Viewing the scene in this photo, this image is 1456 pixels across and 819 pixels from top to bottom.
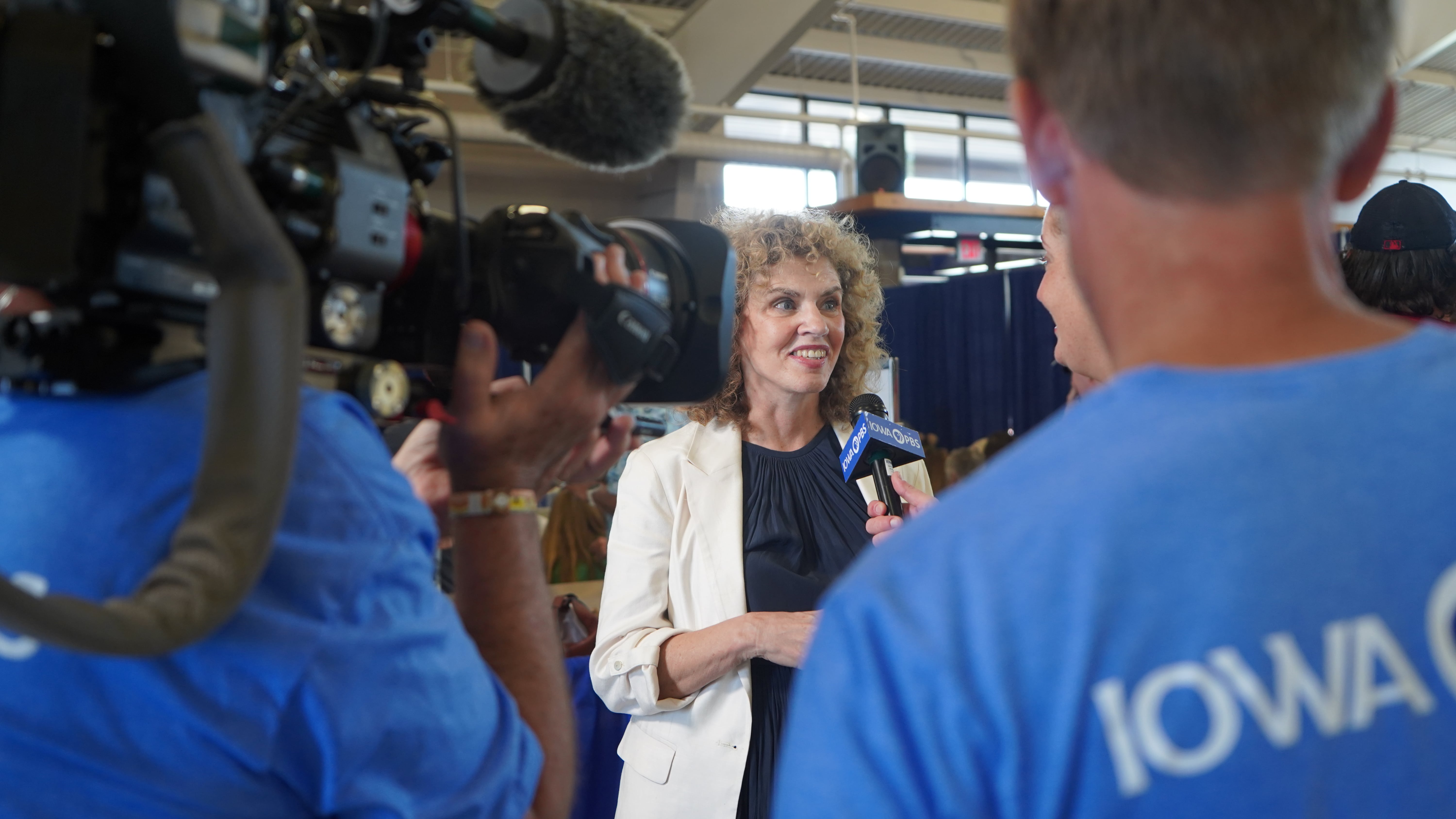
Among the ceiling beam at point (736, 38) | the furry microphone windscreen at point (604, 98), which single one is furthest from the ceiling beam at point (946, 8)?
the furry microphone windscreen at point (604, 98)

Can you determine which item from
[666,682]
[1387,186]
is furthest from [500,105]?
[1387,186]

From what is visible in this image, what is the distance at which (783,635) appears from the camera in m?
1.68

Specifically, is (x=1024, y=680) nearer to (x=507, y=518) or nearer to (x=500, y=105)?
(x=507, y=518)

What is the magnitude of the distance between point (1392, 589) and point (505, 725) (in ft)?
1.84

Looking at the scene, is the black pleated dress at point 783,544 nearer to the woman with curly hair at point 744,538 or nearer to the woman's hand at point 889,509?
the woman with curly hair at point 744,538

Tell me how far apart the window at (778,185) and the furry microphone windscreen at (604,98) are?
6.71 metres

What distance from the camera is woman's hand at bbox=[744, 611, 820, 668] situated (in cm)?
167

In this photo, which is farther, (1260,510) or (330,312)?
(330,312)

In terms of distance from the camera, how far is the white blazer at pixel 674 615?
1735 mm

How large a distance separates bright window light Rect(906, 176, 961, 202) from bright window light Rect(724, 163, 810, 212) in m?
1.42

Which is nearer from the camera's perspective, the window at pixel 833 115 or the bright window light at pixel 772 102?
the bright window light at pixel 772 102

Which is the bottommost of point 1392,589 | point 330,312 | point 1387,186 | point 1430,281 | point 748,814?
point 748,814

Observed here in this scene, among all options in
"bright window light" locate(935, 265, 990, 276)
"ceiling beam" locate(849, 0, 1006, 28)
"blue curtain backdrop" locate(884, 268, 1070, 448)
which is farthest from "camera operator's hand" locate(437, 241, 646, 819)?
"bright window light" locate(935, 265, 990, 276)

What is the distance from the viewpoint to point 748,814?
68.6 inches
